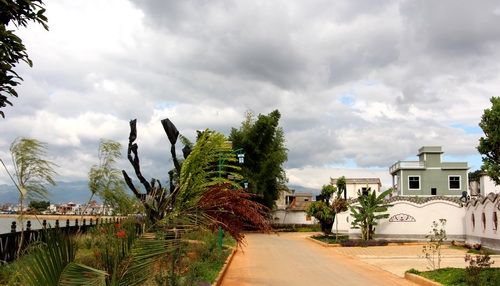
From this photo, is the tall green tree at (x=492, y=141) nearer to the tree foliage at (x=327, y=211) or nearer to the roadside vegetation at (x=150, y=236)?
the roadside vegetation at (x=150, y=236)

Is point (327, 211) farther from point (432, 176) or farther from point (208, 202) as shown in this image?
point (208, 202)

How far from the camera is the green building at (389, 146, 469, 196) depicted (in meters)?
52.4

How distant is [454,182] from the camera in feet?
172

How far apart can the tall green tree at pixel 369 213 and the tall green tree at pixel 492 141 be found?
1648 centimetres

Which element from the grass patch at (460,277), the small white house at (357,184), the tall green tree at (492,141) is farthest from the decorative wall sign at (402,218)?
the small white house at (357,184)

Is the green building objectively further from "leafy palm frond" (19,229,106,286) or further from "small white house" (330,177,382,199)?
"leafy palm frond" (19,229,106,286)

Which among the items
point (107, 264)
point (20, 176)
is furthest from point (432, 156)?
point (107, 264)

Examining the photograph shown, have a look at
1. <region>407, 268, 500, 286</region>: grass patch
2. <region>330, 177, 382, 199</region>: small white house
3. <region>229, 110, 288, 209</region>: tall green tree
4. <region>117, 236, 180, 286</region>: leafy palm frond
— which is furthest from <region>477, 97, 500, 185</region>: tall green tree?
<region>330, 177, 382, 199</region>: small white house

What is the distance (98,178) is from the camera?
17.4 m

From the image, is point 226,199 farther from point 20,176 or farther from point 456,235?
point 456,235

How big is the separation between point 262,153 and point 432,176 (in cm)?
1961

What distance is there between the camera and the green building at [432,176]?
172 feet

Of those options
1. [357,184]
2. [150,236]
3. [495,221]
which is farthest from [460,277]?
[357,184]

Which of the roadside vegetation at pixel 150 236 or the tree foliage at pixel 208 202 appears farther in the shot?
the tree foliage at pixel 208 202
